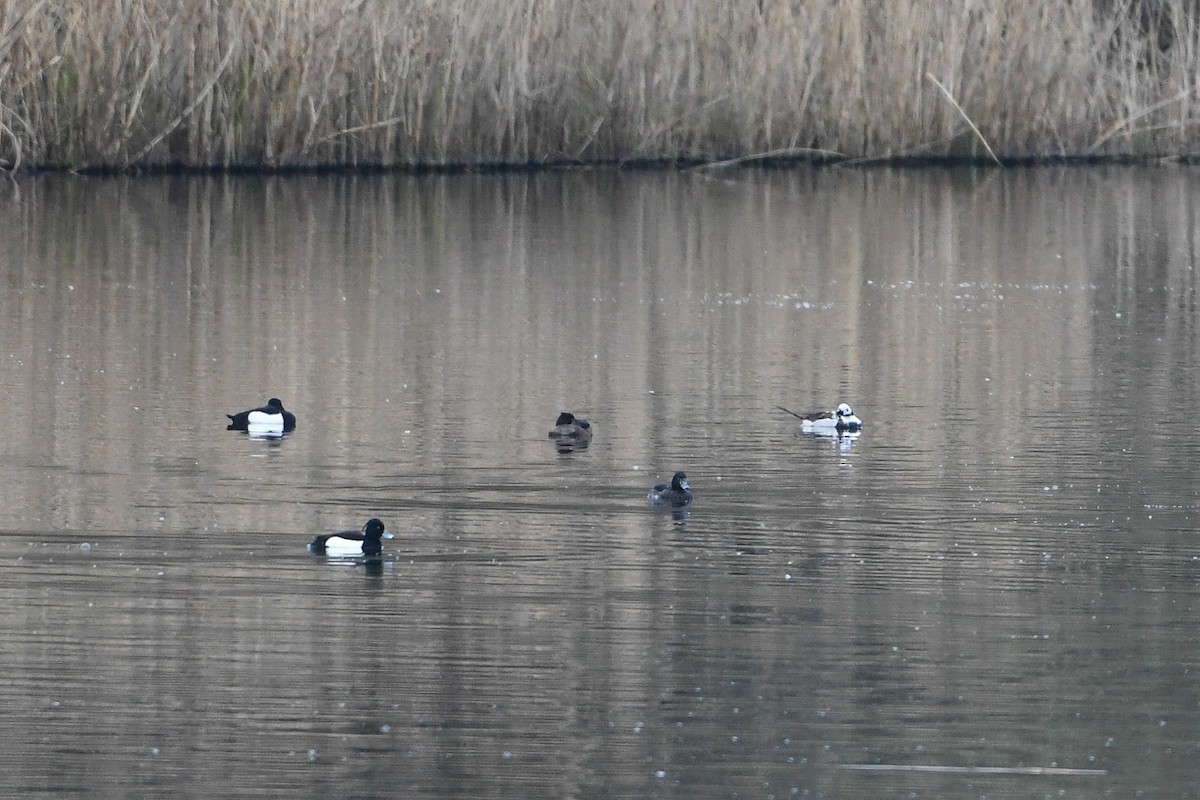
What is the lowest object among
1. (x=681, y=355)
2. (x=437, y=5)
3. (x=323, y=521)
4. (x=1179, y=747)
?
(x=1179, y=747)

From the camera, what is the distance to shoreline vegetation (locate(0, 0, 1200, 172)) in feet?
71.6

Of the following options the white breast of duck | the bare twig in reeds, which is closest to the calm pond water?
the white breast of duck

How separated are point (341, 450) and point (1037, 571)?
3.35m

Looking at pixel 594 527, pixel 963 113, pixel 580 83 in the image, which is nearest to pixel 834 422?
pixel 594 527

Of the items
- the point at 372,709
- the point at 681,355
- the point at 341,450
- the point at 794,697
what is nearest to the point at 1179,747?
the point at 794,697

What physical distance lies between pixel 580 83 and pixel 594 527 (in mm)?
15483

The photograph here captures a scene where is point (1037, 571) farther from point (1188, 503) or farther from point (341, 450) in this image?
point (341, 450)

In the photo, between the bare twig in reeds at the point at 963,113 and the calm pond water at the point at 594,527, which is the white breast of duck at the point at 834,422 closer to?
the calm pond water at the point at 594,527

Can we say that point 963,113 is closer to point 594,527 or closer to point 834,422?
point 834,422

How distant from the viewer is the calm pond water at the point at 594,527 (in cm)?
599

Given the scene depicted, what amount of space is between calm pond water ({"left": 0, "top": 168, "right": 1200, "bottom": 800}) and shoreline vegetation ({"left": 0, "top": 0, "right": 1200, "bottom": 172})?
4378mm

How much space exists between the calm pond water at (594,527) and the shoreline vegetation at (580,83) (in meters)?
4.38

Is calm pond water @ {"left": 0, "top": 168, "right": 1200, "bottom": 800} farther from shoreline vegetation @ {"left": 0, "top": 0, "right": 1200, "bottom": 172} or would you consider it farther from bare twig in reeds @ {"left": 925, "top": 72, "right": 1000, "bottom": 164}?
bare twig in reeds @ {"left": 925, "top": 72, "right": 1000, "bottom": 164}

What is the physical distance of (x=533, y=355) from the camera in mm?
12977
